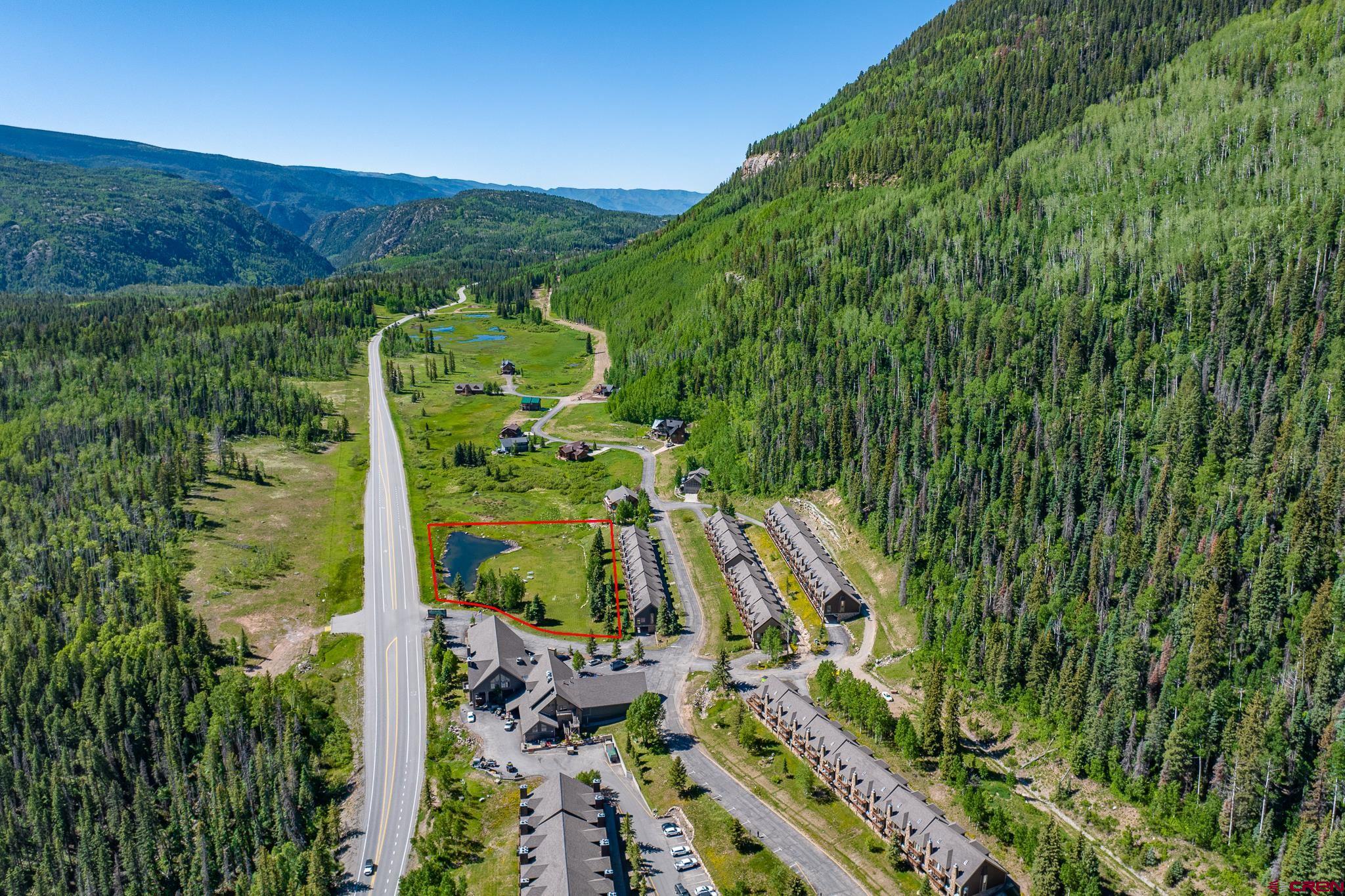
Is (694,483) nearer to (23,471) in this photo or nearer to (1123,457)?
(1123,457)

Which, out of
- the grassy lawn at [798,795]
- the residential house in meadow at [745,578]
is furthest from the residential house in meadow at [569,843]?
the residential house in meadow at [745,578]

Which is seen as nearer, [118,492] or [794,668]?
[794,668]

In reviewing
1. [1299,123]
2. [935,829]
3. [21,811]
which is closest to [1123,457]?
[935,829]

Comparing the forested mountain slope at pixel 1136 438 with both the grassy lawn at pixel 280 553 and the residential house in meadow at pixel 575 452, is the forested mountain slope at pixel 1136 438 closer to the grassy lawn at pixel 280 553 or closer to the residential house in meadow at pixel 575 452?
the residential house in meadow at pixel 575 452

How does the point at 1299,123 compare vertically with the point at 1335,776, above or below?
above

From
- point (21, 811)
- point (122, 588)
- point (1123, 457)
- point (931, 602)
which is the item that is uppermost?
point (1123, 457)

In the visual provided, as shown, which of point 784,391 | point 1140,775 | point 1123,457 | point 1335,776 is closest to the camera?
point 1335,776
